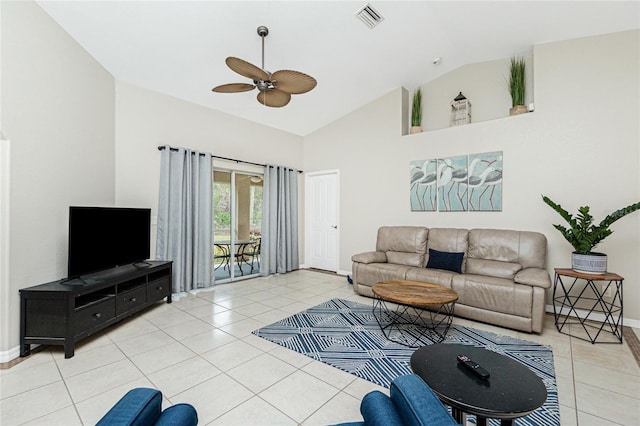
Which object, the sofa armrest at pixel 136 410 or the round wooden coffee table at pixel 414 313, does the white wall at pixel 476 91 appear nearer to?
the round wooden coffee table at pixel 414 313

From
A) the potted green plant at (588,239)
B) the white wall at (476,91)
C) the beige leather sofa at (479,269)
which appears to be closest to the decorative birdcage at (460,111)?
the white wall at (476,91)

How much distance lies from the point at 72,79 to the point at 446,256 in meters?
5.06

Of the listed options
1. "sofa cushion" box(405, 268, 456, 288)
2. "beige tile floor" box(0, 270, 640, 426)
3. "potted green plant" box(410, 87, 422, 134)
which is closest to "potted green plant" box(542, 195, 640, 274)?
"beige tile floor" box(0, 270, 640, 426)

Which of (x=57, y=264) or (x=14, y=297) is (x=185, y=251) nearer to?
(x=57, y=264)

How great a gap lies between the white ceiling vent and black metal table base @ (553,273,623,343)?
3.70 meters

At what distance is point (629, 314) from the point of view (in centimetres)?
341

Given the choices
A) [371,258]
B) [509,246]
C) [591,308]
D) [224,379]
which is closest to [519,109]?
[509,246]

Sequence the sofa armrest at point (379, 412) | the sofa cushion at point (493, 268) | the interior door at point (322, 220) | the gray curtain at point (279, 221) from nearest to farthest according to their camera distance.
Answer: the sofa armrest at point (379, 412)
the sofa cushion at point (493, 268)
the gray curtain at point (279, 221)
the interior door at point (322, 220)

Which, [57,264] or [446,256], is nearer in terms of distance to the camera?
[57,264]

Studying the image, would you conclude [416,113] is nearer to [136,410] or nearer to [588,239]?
[588,239]

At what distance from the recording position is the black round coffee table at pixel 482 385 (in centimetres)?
128

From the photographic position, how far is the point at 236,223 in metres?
5.58

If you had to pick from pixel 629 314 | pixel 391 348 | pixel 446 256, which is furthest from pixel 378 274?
pixel 629 314

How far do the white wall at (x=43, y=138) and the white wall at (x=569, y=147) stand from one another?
182 inches
